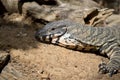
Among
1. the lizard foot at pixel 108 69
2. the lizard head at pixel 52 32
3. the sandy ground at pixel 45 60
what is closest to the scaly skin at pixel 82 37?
the lizard head at pixel 52 32

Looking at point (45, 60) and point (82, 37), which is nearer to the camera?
point (45, 60)

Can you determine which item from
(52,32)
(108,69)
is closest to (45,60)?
(52,32)

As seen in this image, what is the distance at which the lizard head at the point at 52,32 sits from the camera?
16.2 ft

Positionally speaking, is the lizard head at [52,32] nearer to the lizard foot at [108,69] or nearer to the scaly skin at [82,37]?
the scaly skin at [82,37]

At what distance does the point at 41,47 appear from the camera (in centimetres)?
475

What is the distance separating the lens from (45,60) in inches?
170

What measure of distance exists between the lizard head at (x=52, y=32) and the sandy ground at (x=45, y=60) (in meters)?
0.10

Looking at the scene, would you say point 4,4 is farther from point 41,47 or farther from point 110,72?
point 110,72

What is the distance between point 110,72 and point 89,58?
21.0 inches

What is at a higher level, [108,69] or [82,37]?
[82,37]

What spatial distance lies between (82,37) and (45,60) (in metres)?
0.89

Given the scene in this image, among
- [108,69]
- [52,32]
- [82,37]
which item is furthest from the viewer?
[52,32]

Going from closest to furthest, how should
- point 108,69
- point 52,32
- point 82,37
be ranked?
1. point 108,69
2. point 82,37
3. point 52,32

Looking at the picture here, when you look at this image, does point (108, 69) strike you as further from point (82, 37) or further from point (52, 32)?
point (52, 32)
